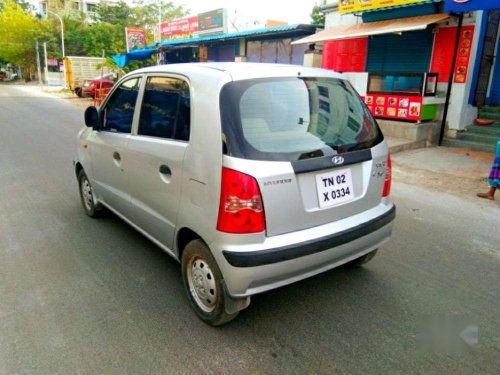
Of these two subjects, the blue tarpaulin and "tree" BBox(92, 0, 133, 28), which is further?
"tree" BBox(92, 0, 133, 28)

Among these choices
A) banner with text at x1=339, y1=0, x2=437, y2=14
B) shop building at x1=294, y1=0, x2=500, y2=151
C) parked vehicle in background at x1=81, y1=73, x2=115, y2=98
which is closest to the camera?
shop building at x1=294, y1=0, x2=500, y2=151

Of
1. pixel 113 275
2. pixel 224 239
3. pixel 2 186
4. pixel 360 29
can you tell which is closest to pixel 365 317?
pixel 224 239

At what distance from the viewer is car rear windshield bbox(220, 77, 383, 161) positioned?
238cm

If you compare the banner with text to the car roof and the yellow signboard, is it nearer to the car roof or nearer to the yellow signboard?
the yellow signboard

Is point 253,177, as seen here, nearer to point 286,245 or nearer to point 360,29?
point 286,245

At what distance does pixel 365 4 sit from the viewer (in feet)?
34.4

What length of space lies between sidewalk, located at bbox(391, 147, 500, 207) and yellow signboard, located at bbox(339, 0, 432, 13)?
363 cm

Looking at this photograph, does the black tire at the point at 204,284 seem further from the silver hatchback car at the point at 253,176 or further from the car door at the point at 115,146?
the car door at the point at 115,146

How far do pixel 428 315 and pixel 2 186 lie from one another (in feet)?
19.8

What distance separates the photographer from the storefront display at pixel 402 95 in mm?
9242

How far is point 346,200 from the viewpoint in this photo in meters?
2.68

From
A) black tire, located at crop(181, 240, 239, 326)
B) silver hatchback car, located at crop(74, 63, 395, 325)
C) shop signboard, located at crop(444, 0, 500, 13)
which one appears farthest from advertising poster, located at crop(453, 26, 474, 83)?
black tire, located at crop(181, 240, 239, 326)

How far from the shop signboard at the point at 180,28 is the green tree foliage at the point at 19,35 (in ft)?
93.3

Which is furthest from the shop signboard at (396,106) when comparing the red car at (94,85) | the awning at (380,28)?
the red car at (94,85)
